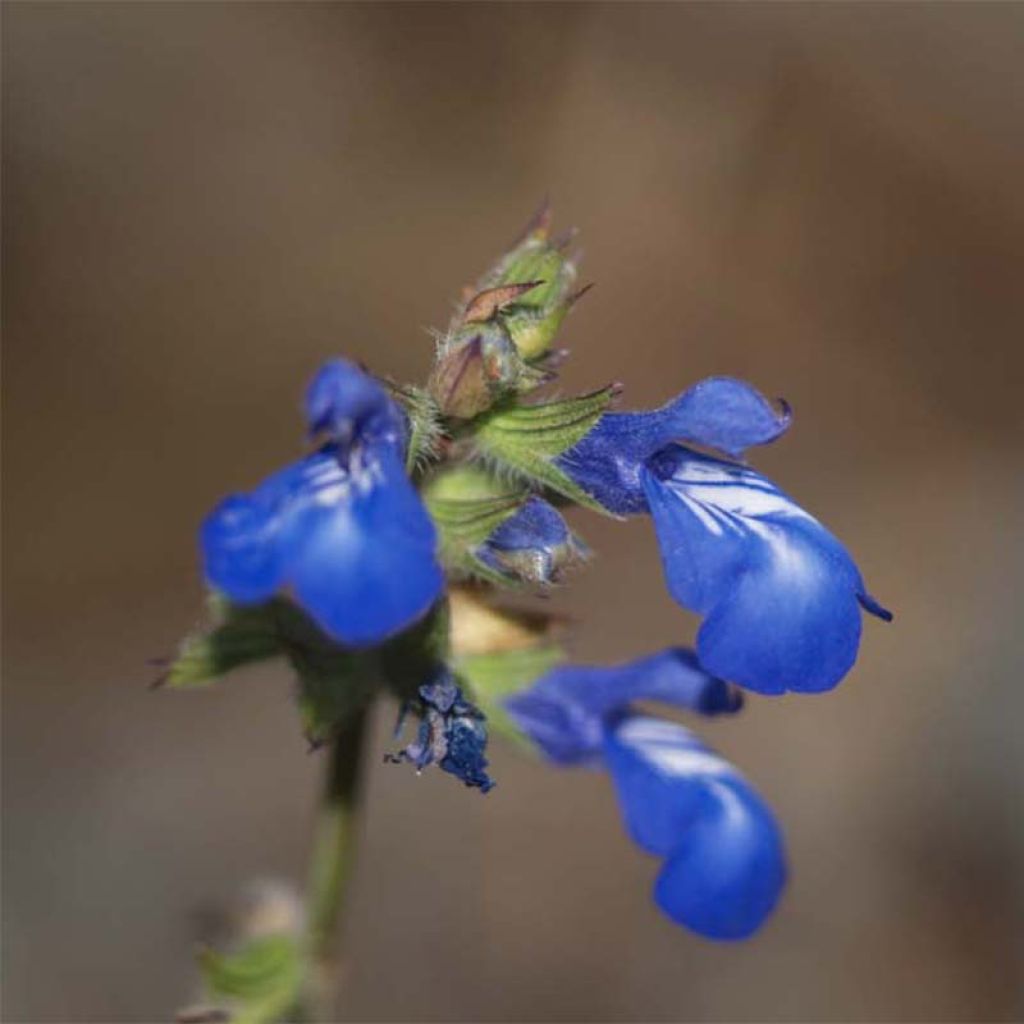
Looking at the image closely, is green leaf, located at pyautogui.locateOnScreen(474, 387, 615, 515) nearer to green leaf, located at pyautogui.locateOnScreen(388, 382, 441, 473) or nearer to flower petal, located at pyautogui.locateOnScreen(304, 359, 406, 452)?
green leaf, located at pyautogui.locateOnScreen(388, 382, 441, 473)

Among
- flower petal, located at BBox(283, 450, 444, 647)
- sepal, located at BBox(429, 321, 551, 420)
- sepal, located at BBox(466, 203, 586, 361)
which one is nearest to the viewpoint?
flower petal, located at BBox(283, 450, 444, 647)

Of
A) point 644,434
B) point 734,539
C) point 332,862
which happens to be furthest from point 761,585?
point 332,862

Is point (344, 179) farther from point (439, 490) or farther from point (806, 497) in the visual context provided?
point (439, 490)

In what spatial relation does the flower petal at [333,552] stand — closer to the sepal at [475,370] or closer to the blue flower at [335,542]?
the blue flower at [335,542]

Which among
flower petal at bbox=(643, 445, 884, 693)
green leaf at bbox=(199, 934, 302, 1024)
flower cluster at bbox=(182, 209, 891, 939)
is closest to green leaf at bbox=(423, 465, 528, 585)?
flower cluster at bbox=(182, 209, 891, 939)

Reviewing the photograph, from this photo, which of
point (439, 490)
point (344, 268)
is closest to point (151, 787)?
point (344, 268)

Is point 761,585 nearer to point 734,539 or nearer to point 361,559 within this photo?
point 734,539

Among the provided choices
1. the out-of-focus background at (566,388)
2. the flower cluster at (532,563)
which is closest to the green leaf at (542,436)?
the flower cluster at (532,563)
